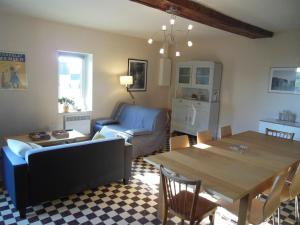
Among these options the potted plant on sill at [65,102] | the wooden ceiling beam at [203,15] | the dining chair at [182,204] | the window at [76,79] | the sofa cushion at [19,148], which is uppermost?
the wooden ceiling beam at [203,15]

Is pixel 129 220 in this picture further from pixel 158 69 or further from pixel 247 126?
pixel 158 69

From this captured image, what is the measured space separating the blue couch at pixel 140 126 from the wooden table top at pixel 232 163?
5.64ft

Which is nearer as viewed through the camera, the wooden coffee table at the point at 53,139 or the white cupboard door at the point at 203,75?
the wooden coffee table at the point at 53,139

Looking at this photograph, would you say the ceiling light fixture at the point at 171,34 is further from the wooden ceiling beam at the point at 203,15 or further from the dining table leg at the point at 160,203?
the dining table leg at the point at 160,203

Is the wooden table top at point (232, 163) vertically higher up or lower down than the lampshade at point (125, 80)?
lower down

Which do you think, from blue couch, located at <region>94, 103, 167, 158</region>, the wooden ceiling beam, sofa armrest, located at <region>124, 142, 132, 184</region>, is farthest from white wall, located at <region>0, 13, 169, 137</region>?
the wooden ceiling beam

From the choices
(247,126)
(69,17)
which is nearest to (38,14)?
(69,17)

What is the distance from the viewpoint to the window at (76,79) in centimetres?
482

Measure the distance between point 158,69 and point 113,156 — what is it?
3827 millimetres

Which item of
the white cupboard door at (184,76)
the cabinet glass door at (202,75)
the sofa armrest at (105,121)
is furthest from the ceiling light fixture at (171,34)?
the sofa armrest at (105,121)

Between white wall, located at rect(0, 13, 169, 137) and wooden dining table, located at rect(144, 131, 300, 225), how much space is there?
303cm

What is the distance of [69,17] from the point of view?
13.0 ft

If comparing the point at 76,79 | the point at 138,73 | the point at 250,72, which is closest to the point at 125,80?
the point at 138,73

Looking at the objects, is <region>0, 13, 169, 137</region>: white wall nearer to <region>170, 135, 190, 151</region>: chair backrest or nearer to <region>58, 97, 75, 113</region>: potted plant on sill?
<region>58, 97, 75, 113</region>: potted plant on sill
